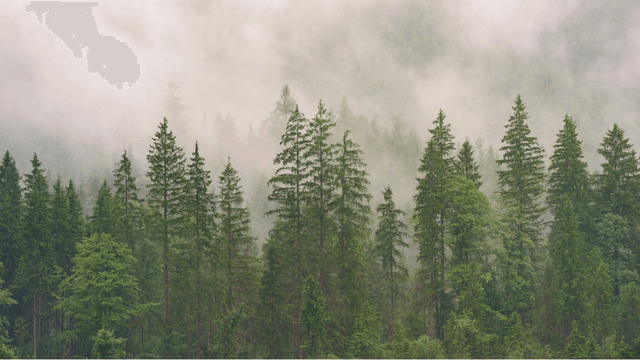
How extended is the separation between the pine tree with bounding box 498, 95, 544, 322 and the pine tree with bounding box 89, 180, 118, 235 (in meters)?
33.1

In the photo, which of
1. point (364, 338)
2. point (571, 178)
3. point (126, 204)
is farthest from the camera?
point (126, 204)

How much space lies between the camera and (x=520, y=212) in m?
29.0

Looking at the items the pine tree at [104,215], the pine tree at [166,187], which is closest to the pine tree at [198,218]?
the pine tree at [166,187]

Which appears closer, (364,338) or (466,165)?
(364,338)

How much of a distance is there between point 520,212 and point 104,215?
3743 centimetres

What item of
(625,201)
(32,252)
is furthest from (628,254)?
(32,252)

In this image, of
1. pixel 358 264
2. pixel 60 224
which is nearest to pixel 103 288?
pixel 358 264

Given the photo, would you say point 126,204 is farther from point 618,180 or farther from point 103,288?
point 618,180

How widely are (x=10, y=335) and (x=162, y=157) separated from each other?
3221 cm

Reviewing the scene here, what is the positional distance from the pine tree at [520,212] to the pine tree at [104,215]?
109 feet

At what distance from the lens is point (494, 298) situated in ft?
91.3

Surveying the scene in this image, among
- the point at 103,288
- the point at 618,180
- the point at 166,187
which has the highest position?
the point at 618,180

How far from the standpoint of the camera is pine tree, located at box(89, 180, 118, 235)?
35156 millimetres

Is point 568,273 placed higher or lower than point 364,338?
higher
